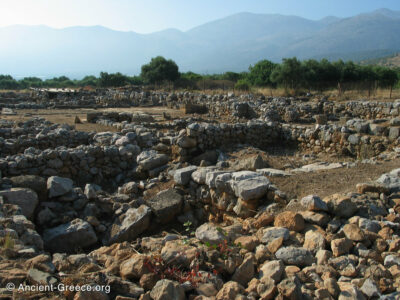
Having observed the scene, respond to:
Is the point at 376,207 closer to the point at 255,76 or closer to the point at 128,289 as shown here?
the point at 128,289

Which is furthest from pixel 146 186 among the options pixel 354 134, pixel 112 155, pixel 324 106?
pixel 324 106

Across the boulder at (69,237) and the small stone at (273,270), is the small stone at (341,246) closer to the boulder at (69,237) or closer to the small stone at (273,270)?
the small stone at (273,270)

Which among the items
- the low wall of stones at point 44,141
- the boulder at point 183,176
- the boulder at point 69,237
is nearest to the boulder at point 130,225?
the boulder at point 69,237

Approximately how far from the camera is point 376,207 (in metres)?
4.25

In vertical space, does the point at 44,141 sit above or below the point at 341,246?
above

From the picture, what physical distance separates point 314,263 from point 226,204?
231 cm

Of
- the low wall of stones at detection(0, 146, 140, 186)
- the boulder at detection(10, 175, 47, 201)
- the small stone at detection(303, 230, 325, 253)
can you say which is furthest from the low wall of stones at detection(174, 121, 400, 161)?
the small stone at detection(303, 230, 325, 253)

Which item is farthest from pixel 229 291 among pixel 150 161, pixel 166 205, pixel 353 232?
pixel 150 161

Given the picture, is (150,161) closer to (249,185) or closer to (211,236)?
(249,185)

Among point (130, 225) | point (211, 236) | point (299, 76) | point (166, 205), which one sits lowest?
point (130, 225)

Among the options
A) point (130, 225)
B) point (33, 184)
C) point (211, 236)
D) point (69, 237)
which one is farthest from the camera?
point (33, 184)

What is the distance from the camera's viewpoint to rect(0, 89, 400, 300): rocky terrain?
9.43 feet

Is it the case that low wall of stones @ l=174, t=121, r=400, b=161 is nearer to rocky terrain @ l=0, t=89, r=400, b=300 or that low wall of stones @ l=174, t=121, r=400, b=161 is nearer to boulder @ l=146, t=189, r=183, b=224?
rocky terrain @ l=0, t=89, r=400, b=300

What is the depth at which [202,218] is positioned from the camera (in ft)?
19.5
